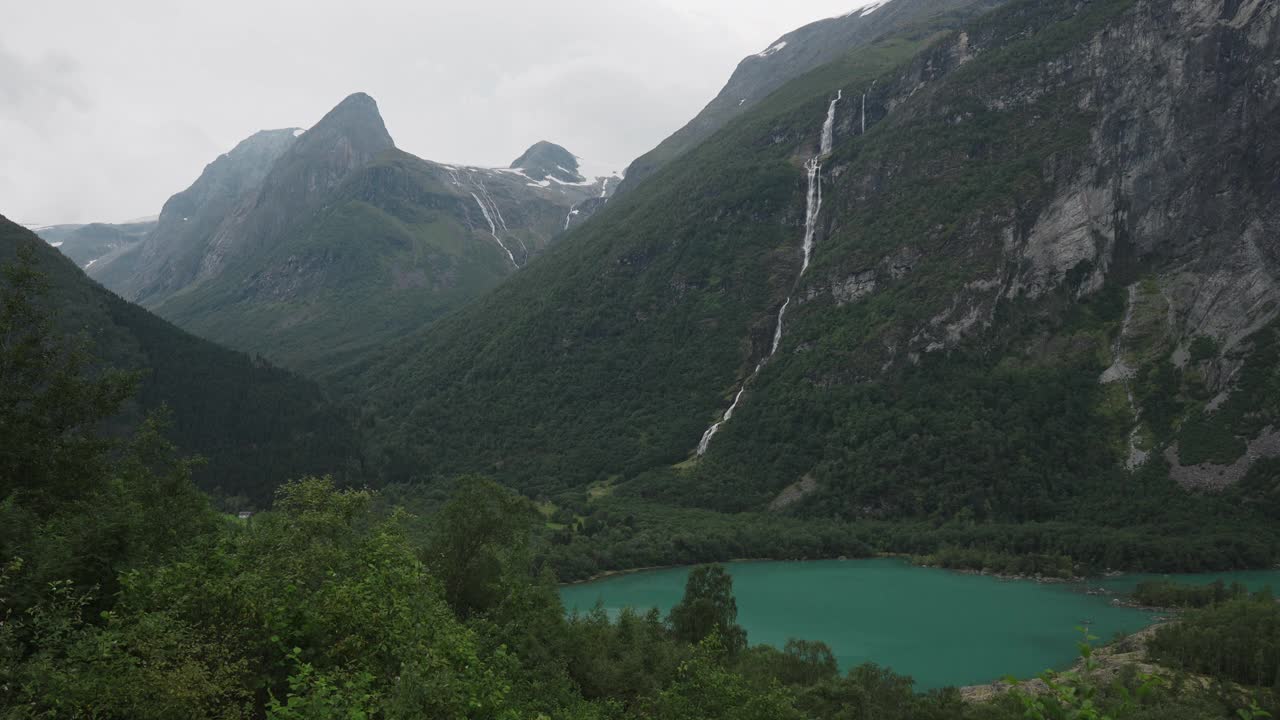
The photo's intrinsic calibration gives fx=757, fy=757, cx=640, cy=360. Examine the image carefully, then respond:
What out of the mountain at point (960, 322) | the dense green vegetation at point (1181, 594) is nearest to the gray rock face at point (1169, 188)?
the mountain at point (960, 322)

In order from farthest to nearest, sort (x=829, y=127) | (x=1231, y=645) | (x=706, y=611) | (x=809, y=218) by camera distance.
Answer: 1. (x=829, y=127)
2. (x=809, y=218)
3. (x=1231, y=645)
4. (x=706, y=611)

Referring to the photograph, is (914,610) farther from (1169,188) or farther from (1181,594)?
(1169,188)

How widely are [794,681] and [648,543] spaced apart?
5345cm

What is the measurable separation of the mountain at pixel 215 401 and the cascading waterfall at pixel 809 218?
6122 cm

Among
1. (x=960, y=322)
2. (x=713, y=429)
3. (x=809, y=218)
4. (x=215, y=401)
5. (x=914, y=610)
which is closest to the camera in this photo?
(x=914, y=610)

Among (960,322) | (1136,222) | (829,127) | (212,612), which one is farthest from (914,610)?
(829,127)

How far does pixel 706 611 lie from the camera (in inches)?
1752

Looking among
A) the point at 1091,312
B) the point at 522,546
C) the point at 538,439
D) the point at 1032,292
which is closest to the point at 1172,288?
the point at 1091,312

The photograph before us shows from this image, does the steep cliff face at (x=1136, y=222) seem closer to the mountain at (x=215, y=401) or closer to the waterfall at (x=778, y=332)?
the waterfall at (x=778, y=332)

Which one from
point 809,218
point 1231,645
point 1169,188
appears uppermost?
point 809,218

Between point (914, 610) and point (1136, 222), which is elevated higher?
point (1136, 222)

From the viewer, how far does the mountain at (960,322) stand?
105625 millimetres

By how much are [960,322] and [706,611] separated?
96604mm

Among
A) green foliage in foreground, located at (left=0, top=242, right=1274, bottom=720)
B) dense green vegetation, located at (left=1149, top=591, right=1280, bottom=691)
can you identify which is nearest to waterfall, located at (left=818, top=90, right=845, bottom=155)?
dense green vegetation, located at (left=1149, top=591, right=1280, bottom=691)
